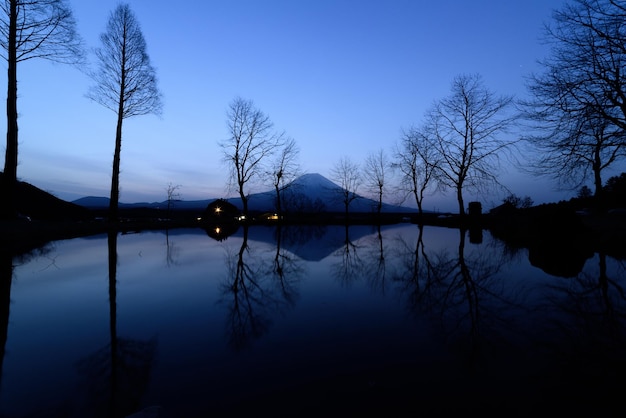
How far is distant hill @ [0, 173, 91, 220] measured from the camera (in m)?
22.7

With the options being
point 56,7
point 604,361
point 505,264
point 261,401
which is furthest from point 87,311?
point 56,7

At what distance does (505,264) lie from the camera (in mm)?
6852

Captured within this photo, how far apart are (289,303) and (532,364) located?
2.73 metres

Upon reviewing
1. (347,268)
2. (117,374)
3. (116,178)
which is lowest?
(117,374)

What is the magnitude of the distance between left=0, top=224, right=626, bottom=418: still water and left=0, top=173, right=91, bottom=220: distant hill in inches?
894

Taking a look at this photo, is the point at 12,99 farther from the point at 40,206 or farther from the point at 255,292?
the point at 40,206

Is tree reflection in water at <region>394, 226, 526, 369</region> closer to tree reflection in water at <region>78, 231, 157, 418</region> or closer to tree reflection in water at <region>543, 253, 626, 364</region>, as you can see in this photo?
tree reflection in water at <region>543, 253, 626, 364</region>

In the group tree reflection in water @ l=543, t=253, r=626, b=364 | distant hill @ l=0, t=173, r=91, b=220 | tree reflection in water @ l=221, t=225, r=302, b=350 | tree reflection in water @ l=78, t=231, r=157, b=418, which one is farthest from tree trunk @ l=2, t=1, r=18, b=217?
tree reflection in water @ l=543, t=253, r=626, b=364

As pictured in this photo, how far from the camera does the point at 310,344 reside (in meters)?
2.88

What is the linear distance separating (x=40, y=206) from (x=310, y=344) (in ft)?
98.6

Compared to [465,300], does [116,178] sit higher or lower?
higher

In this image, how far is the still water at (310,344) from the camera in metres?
2.01

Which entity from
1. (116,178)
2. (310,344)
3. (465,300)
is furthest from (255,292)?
(116,178)

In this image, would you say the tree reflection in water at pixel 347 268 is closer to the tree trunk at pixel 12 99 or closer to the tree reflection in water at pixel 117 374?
the tree reflection in water at pixel 117 374
